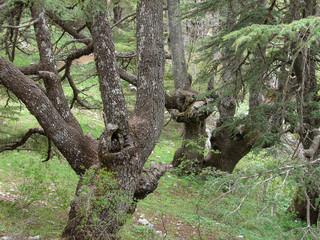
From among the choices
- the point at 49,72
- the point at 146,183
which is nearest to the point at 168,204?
the point at 146,183

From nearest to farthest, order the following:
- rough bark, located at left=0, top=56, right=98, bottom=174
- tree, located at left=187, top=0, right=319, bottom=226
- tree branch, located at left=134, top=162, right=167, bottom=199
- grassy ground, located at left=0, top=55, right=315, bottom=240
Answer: grassy ground, located at left=0, top=55, right=315, bottom=240
tree, located at left=187, top=0, right=319, bottom=226
rough bark, located at left=0, top=56, right=98, bottom=174
tree branch, located at left=134, top=162, right=167, bottom=199

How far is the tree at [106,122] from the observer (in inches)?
176

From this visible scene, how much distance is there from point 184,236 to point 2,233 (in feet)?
10.8

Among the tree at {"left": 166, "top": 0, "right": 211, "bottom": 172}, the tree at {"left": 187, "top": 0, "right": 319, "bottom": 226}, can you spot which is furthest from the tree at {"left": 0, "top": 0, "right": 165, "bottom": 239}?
the tree at {"left": 166, "top": 0, "right": 211, "bottom": 172}

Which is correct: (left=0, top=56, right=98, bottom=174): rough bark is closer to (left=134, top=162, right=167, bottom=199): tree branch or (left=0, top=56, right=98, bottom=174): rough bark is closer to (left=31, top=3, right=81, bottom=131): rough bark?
(left=31, top=3, right=81, bottom=131): rough bark

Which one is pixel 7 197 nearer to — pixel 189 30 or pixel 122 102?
pixel 122 102

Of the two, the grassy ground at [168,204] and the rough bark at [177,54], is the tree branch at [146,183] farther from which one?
the rough bark at [177,54]

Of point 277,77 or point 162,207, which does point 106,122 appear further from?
point 277,77

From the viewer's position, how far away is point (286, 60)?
648cm

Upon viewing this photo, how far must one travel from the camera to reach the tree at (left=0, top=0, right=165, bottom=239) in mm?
4480

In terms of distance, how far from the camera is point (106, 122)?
5008 millimetres

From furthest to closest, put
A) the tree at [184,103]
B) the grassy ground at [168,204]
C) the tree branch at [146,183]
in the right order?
the tree at [184,103]
the tree branch at [146,183]
the grassy ground at [168,204]

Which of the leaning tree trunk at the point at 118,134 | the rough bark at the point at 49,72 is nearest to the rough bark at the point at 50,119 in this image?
the rough bark at the point at 49,72

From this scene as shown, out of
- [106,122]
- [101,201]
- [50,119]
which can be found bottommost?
[101,201]
